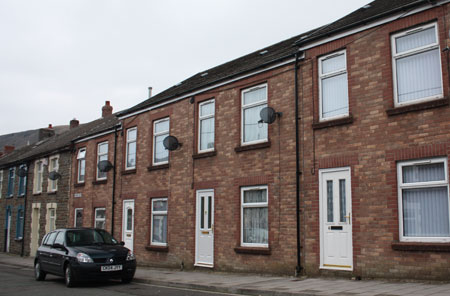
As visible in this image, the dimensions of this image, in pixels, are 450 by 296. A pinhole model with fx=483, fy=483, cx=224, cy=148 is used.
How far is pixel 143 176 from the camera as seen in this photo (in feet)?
63.4

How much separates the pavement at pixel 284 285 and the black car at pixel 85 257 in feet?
3.55

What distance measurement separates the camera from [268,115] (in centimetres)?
1340

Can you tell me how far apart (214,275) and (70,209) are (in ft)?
43.5

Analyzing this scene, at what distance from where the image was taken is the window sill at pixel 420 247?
9.47m

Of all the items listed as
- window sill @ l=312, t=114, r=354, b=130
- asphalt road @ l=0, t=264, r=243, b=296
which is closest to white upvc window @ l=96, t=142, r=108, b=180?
asphalt road @ l=0, t=264, r=243, b=296

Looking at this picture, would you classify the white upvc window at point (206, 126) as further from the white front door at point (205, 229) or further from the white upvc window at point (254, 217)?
the white upvc window at point (254, 217)

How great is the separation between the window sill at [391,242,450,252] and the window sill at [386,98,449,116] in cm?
282

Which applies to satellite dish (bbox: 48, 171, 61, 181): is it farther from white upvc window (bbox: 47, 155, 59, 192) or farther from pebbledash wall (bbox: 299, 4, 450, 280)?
pebbledash wall (bbox: 299, 4, 450, 280)

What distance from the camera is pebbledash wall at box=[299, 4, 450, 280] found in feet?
32.7

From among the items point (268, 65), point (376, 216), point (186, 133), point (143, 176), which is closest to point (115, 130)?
point (143, 176)

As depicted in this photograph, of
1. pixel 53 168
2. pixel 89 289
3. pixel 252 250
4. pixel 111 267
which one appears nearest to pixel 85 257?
pixel 111 267

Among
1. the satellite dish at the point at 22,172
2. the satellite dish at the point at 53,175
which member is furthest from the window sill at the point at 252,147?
the satellite dish at the point at 22,172

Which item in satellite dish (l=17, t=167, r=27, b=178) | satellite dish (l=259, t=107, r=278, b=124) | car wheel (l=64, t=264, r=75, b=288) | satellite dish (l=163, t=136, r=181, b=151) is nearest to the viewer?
car wheel (l=64, t=264, r=75, b=288)

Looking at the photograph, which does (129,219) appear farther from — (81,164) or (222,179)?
(222,179)
